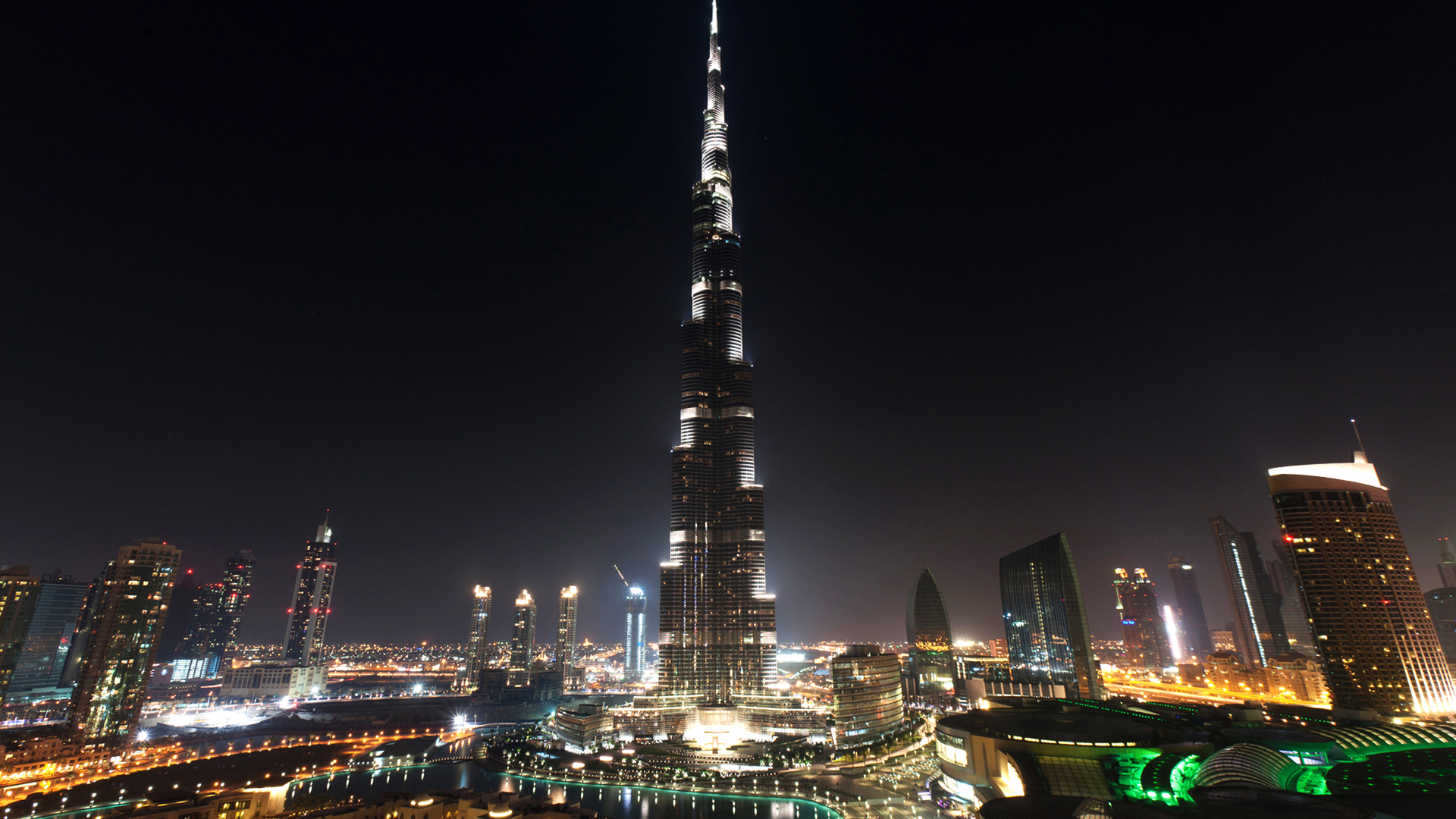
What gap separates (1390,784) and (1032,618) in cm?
11538

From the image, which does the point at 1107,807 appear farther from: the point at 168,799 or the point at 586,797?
the point at 168,799

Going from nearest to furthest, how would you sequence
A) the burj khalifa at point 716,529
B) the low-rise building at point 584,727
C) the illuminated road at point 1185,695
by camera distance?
the low-rise building at point 584,727 → the illuminated road at point 1185,695 → the burj khalifa at point 716,529

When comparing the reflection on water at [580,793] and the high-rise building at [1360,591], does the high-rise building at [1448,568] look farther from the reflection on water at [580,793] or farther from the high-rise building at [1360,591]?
the reflection on water at [580,793]

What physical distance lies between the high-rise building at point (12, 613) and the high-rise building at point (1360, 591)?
252 metres

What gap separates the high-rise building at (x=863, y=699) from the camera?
111 meters

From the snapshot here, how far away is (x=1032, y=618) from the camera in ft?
515

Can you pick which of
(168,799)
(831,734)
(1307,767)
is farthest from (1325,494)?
(168,799)

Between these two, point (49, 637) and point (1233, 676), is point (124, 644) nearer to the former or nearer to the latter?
point (49, 637)

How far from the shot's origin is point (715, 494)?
153625 millimetres

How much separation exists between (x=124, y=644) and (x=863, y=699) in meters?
133

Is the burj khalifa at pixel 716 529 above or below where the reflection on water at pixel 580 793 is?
above

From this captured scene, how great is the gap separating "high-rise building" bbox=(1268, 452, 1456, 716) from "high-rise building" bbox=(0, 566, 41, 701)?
251708 mm

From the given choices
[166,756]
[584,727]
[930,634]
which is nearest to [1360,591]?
[930,634]

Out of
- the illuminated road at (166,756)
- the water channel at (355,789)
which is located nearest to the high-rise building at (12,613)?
the illuminated road at (166,756)
